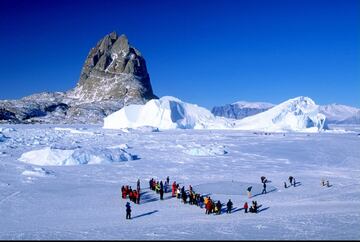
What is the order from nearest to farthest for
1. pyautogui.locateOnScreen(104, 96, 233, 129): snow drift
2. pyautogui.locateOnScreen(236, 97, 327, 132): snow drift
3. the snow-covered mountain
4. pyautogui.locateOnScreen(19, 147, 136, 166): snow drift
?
Answer: pyautogui.locateOnScreen(19, 147, 136, 166): snow drift, pyautogui.locateOnScreen(236, 97, 327, 132): snow drift, the snow-covered mountain, pyautogui.locateOnScreen(104, 96, 233, 129): snow drift

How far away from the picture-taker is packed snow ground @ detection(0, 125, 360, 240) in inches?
696

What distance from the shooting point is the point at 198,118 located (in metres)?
115

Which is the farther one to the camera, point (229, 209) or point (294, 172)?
point (294, 172)

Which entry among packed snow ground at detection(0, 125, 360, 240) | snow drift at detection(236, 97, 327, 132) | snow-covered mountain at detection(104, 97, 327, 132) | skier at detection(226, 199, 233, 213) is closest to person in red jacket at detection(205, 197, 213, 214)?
packed snow ground at detection(0, 125, 360, 240)

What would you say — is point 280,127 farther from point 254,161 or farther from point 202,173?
point 202,173

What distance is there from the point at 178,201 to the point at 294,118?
8464cm

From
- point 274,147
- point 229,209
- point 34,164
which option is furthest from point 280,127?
point 229,209

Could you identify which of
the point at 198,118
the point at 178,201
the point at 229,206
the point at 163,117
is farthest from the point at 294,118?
the point at 229,206

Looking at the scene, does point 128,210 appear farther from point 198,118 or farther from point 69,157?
point 198,118

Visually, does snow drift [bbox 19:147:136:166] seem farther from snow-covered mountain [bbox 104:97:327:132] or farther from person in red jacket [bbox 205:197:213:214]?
snow-covered mountain [bbox 104:97:327:132]

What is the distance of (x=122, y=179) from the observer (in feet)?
102

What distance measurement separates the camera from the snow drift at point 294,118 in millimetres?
103812

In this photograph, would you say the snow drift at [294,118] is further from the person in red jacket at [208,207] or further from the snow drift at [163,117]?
the person in red jacket at [208,207]

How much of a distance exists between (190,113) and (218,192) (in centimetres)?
8740
